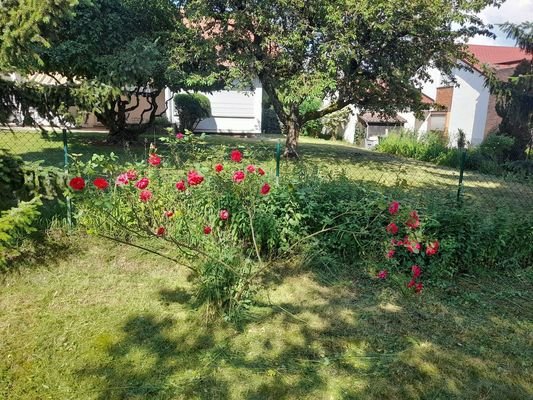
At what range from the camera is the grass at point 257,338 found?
8.02 ft

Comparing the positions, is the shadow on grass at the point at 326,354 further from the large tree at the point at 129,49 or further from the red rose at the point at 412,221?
the large tree at the point at 129,49

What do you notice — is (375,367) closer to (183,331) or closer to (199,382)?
(199,382)

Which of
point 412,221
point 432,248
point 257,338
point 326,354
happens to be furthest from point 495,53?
point 257,338

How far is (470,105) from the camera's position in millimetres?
19469

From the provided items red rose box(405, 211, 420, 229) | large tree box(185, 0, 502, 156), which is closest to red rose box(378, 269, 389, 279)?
red rose box(405, 211, 420, 229)

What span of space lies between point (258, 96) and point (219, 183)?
59.6 ft

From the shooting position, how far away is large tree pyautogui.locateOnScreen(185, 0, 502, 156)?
392 inches

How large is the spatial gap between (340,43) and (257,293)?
829 centimetres

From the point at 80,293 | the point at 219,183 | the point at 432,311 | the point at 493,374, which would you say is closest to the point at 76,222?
the point at 80,293

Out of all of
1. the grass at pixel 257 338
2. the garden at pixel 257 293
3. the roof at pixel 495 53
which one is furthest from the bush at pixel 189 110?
the roof at pixel 495 53

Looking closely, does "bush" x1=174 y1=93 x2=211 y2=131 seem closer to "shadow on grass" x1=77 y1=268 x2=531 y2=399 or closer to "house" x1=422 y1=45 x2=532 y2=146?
"house" x1=422 y1=45 x2=532 y2=146

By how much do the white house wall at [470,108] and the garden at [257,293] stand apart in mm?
16259

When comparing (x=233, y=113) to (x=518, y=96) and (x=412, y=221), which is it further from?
(x=412, y=221)

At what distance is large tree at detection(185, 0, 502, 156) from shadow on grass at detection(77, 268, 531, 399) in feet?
25.5
